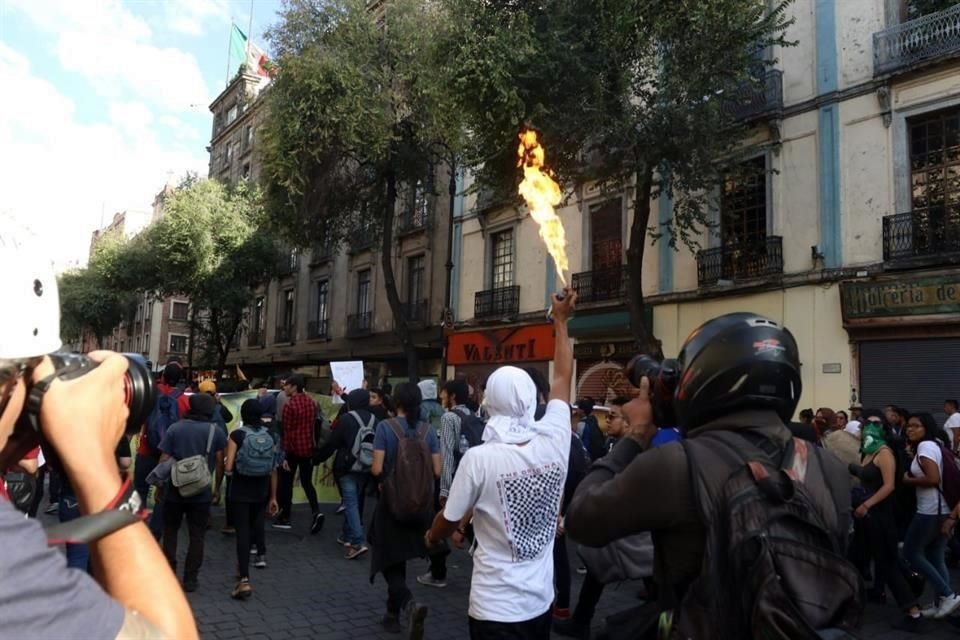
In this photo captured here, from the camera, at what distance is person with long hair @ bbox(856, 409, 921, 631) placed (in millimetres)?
5988

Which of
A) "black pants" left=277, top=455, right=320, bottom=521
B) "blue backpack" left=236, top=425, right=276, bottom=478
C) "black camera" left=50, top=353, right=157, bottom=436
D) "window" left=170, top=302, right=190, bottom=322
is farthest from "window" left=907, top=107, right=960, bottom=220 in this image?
"window" left=170, top=302, right=190, bottom=322

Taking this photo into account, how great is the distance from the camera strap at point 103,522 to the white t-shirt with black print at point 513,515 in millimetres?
2181

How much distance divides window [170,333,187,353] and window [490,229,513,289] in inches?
1351

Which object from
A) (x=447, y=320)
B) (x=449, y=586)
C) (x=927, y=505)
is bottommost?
(x=449, y=586)

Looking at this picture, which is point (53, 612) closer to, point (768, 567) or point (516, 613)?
point (768, 567)

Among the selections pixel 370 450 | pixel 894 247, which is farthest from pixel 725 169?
pixel 370 450

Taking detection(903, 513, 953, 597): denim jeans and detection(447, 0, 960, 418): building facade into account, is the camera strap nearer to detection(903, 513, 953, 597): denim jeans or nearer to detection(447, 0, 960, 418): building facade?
detection(903, 513, 953, 597): denim jeans

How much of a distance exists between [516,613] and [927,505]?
495cm

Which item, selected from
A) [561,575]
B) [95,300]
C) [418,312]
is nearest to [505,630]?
[561,575]

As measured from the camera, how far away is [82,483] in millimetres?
1157

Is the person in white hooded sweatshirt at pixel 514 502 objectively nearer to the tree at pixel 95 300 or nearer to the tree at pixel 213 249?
the tree at pixel 213 249

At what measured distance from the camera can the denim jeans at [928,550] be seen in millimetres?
6207

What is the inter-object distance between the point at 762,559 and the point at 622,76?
13125mm

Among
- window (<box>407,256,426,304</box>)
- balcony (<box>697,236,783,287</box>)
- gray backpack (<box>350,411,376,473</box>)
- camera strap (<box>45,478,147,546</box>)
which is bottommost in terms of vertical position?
gray backpack (<box>350,411,376,473</box>)
